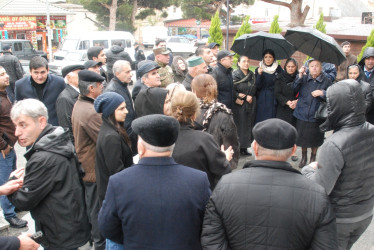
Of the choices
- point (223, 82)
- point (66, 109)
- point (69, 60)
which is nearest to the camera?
point (66, 109)

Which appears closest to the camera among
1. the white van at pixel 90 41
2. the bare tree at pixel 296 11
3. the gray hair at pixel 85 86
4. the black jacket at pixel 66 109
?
the gray hair at pixel 85 86

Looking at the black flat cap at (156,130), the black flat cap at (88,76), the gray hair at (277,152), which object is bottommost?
the gray hair at (277,152)

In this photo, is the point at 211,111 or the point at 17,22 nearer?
the point at 211,111

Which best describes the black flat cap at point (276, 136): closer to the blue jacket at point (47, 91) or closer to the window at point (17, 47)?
the blue jacket at point (47, 91)

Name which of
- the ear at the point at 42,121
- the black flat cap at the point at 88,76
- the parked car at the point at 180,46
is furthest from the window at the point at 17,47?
the ear at the point at 42,121

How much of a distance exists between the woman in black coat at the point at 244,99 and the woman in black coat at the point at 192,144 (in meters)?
3.54

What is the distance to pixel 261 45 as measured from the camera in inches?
257

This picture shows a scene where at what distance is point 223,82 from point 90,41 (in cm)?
1343

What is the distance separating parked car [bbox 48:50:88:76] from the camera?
1523 cm

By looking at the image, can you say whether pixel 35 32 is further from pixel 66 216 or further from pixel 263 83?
pixel 66 216

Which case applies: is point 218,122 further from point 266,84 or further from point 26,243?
point 266,84

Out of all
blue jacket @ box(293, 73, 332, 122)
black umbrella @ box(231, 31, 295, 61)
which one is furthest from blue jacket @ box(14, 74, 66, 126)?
blue jacket @ box(293, 73, 332, 122)

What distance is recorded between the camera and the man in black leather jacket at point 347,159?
2.54 meters

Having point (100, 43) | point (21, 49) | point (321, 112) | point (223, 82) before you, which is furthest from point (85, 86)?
point (21, 49)
